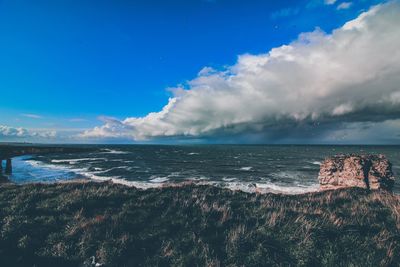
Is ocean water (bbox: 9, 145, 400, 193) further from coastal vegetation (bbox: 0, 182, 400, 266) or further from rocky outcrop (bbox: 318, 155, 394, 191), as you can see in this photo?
coastal vegetation (bbox: 0, 182, 400, 266)

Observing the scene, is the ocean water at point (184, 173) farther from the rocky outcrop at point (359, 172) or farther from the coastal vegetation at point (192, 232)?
the coastal vegetation at point (192, 232)

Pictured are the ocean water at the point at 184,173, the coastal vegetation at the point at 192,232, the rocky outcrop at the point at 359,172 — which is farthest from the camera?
the ocean water at the point at 184,173

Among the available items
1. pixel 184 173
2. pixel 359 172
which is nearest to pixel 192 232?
pixel 359 172

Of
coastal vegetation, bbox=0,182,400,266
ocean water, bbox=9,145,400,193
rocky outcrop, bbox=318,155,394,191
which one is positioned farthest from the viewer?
ocean water, bbox=9,145,400,193

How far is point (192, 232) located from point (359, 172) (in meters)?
22.7

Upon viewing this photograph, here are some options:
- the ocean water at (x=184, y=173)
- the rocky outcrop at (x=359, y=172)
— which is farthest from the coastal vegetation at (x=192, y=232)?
the ocean water at (x=184, y=173)

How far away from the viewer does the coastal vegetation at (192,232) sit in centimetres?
691

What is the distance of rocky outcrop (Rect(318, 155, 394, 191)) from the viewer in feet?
75.8

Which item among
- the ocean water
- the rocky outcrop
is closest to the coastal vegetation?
the rocky outcrop

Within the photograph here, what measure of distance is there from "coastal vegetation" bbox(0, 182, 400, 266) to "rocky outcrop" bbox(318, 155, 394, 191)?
496 inches

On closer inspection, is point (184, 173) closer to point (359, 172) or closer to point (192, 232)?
point (359, 172)

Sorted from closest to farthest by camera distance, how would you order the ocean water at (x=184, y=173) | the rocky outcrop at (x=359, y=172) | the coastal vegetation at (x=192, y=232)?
the coastal vegetation at (x=192, y=232) < the rocky outcrop at (x=359, y=172) < the ocean water at (x=184, y=173)

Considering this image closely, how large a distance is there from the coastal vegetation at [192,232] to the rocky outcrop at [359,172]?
1260 cm

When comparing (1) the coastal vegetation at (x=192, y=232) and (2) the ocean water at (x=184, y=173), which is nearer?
(1) the coastal vegetation at (x=192, y=232)
